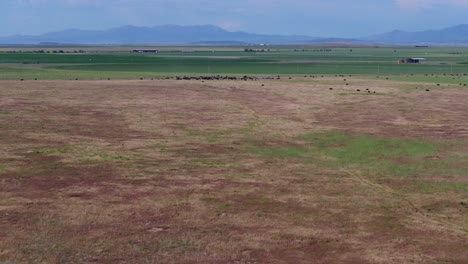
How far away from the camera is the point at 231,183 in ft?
87.2

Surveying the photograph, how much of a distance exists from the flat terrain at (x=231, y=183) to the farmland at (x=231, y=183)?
0.07 m

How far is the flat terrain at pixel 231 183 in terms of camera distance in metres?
18.5

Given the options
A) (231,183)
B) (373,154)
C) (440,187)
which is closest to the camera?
(440,187)

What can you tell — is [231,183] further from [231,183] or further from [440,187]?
[440,187]

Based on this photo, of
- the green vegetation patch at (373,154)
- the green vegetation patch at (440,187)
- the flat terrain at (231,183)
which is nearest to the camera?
the flat terrain at (231,183)

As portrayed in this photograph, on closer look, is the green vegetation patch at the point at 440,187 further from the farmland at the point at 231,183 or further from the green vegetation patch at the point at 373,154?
the green vegetation patch at the point at 373,154

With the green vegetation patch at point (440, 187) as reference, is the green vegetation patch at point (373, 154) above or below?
below

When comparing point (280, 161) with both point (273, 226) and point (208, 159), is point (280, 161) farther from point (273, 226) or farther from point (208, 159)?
point (273, 226)

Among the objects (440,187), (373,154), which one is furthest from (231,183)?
(373,154)

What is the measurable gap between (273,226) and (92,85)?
56740mm

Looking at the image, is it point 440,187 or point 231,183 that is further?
point 231,183

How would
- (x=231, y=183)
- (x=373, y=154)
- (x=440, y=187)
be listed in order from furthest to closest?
(x=373, y=154) → (x=231, y=183) → (x=440, y=187)

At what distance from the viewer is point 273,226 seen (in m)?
20.6

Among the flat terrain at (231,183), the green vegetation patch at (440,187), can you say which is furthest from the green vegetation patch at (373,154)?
the green vegetation patch at (440,187)
